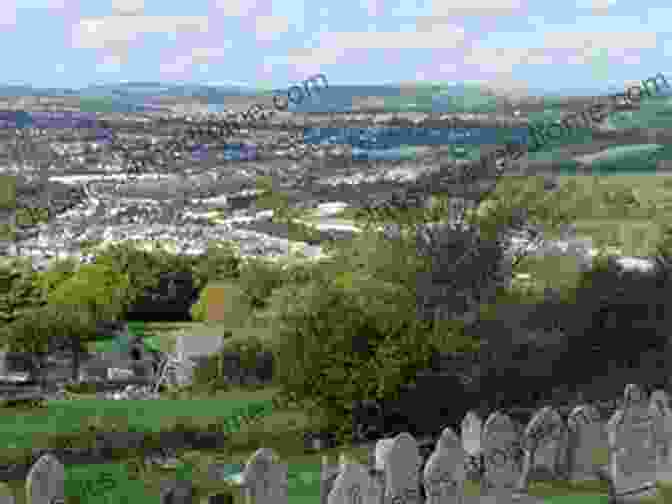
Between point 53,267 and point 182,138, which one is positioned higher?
point 182,138

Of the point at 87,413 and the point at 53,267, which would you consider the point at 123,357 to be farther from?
the point at 53,267

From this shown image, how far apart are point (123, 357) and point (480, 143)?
152 feet

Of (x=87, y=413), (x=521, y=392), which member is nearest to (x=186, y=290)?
(x=87, y=413)

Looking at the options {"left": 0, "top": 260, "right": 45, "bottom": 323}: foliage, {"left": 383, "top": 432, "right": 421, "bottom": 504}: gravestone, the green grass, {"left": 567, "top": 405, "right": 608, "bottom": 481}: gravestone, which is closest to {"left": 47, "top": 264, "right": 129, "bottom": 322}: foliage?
{"left": 0, "top": 260, "right": 45, "bottom": 323}: foliage

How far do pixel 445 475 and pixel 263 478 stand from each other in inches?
99.5

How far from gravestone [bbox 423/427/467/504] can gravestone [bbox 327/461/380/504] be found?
1.15 metres

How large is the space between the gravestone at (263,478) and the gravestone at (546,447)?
4756 millimetres

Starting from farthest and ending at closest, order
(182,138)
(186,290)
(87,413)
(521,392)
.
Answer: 1. (182,138)
2. (186,290)
3. (87,413)
4. (521,392)

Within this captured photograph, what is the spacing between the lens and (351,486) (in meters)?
14.2

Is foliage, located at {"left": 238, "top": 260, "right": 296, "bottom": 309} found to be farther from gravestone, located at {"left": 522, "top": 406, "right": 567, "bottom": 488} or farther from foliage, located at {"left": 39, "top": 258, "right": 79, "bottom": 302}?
gravestone, located at {"left": 522, "top": 406, "right": 567, "bottom": 488}

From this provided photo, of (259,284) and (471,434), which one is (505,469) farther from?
(259,284)

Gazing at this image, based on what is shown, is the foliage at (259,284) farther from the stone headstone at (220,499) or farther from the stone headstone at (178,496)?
the stone headstone at (178,496)

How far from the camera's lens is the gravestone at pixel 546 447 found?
58.0ft

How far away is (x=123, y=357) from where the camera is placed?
124 feet
